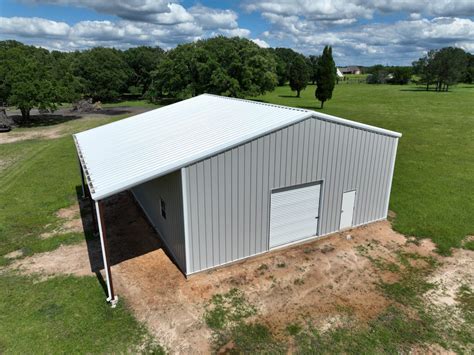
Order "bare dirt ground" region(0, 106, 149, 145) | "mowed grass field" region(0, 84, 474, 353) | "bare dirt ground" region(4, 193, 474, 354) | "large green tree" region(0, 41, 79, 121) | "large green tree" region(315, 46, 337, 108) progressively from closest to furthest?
"mowed grass field" region(0, 84, 474, 353)
"bare dirt ground" region(4, 193, 474, 354)
"bare dirt ground" region(0, 106, 149, 145)
"large green tree" region(0, 41, 79, 121)
"large green tree" region(315, 46, 337, 108)

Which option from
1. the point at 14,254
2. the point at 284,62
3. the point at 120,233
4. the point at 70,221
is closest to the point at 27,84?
the point at 70,221

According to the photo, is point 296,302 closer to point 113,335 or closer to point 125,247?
point 113,335

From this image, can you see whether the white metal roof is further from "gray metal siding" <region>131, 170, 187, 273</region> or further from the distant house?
the distant house

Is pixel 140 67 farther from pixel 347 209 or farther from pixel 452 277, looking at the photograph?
pixel 452 277

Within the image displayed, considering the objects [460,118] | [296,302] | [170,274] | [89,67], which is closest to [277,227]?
[296,302]

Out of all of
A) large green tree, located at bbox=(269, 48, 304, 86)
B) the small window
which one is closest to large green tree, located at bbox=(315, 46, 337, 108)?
large green tree, located at bbox=(269, 48, 304, 86)
